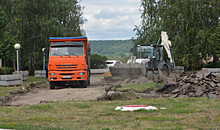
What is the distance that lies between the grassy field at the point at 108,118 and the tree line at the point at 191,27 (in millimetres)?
28205

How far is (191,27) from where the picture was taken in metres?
38.2

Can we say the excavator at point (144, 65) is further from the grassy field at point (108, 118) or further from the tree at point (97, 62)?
the tree at point (97, 62)

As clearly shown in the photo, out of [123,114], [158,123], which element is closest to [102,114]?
[123,114]

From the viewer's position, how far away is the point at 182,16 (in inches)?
1496

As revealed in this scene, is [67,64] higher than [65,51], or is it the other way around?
[65,51]

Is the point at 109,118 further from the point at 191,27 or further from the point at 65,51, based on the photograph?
the point at 191,27

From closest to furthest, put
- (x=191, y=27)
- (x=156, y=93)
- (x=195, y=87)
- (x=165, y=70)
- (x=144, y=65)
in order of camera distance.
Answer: (x=195, y=87), (x=156, y=93), (x=144, y=65), (x=165, y=70), (x=191, y=27)

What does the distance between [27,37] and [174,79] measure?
23.0 m

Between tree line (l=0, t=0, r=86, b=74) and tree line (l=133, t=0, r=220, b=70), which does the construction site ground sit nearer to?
tree line (l=0, t=0, r=86, b=74)

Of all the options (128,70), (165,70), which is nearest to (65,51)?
(128,70)

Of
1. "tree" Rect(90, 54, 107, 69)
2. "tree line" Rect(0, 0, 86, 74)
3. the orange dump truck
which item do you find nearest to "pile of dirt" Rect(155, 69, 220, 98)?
the orange dump truck

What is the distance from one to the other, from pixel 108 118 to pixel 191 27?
32.6m

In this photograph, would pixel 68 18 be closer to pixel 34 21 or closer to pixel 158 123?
pixel 34 21

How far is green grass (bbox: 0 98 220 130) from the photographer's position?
7082 mm
